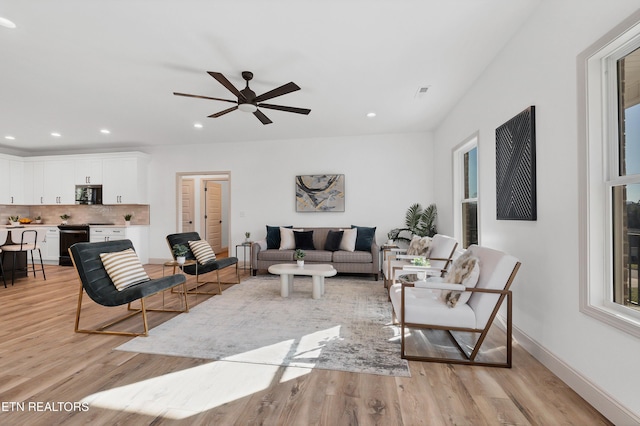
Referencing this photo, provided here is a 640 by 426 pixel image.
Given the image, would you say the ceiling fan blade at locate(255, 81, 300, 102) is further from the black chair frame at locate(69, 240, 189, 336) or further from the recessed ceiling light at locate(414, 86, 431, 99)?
the black chair frame at locate(69, 240, 189, 336)

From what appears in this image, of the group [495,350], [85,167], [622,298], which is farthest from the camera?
[85,167]

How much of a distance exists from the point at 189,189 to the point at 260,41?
6432 millimetres

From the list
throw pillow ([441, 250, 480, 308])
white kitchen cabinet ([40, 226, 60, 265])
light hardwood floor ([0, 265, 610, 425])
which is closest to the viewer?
light hardwood floor ([0, 265, 610, 425])

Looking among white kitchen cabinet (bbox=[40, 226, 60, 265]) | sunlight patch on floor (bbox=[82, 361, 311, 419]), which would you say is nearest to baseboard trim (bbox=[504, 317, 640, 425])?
sunlight patch on floor (bbox=[82, 361, 311, 419])

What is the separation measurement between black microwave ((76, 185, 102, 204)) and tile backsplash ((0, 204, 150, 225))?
0.30 metres

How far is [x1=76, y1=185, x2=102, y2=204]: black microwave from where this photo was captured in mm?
6941

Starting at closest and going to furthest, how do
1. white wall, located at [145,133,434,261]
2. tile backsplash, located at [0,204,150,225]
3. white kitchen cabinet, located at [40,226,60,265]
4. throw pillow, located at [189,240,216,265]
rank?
throw pillow, located at [189,240,216,265] → white wall, located at [145,133,434,261] → white kitchen cabinet, located at [40,226,60,265] → tile backsplash, located at [0,204,150,225]

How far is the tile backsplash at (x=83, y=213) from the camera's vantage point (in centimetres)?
705

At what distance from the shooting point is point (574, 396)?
188 centimetres

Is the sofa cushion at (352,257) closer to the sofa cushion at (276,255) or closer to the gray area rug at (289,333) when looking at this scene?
the sofa cushion at (276,255)

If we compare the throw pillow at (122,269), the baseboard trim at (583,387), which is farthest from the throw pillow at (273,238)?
the baseboard trim at (583,387)

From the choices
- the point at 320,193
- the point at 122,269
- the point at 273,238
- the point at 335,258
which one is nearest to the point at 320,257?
the point at 335,258

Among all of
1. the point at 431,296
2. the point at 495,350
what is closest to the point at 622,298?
the point at 495,350

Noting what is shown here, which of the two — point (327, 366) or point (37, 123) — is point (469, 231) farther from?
point (37, 123)
